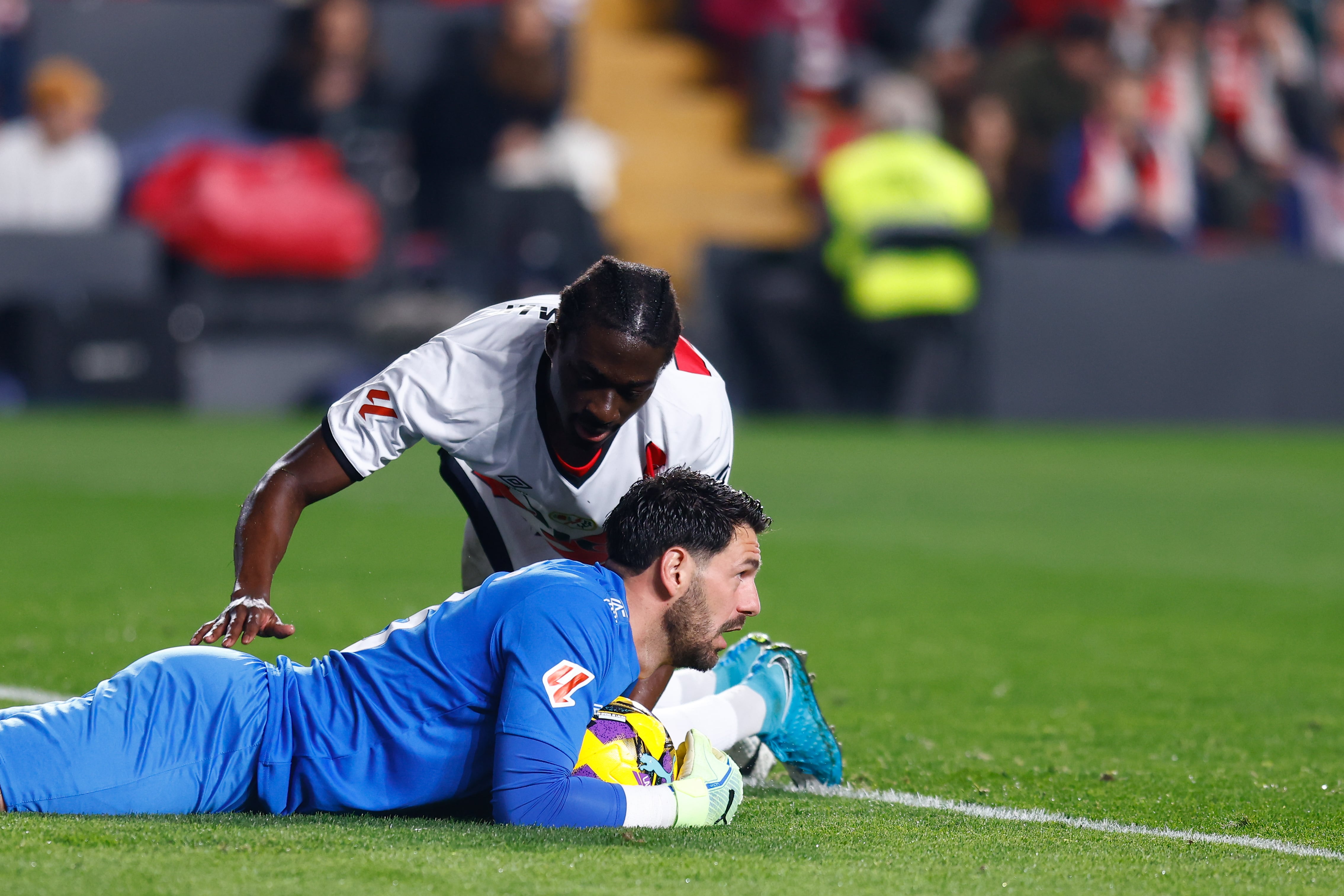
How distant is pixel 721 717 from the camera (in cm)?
475

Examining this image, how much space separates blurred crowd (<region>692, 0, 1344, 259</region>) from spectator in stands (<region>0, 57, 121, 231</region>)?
22.7ft

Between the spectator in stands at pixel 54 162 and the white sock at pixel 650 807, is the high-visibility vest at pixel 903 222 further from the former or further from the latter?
the white sock at pixel 650 807

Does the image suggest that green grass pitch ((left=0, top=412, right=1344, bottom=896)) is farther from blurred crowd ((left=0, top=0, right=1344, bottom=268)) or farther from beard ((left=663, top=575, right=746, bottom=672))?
blurred crowd ((left=0, top=0, right=1344, bottom=268))

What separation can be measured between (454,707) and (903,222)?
12.6 metres

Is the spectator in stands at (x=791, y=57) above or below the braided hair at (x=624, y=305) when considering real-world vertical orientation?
above

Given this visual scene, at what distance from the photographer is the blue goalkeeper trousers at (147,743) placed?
387cm

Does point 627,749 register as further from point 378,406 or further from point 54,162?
point 54,162

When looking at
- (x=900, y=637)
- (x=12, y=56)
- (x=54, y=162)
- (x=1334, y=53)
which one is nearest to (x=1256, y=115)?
(x=1334, y=53)

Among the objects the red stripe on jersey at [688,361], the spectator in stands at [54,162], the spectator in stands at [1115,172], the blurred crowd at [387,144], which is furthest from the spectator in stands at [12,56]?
the red stripe on jersey at [688,361]

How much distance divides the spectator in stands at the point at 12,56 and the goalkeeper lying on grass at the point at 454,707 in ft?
46.5

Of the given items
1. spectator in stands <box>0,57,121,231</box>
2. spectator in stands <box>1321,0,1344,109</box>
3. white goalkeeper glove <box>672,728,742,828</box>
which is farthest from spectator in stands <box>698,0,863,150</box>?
white goalkeeper glove <box>672,728,742,828</box>

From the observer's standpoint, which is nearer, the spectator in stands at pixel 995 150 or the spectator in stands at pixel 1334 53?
the spectator in stands at pixel 995 150

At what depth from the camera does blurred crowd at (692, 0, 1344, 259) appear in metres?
17.6

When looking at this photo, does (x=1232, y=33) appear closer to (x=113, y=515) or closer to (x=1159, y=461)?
(x=1159, y=461)
